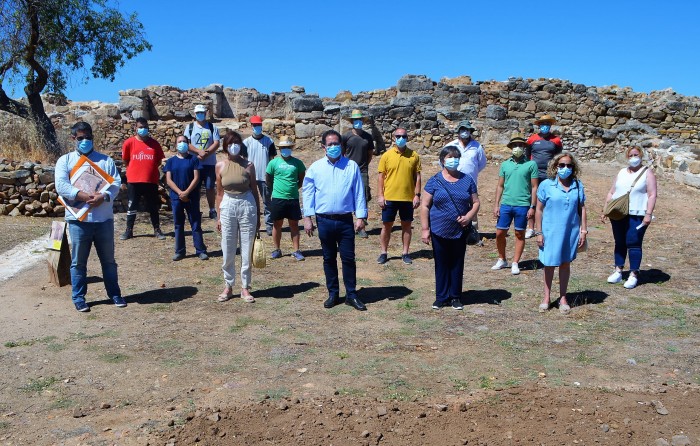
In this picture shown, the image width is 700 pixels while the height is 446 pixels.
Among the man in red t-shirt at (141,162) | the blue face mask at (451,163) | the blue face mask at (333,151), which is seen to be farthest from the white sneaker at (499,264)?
the man in red t-shirt at (141,162)

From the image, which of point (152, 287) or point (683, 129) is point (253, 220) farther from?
point (683, 129)

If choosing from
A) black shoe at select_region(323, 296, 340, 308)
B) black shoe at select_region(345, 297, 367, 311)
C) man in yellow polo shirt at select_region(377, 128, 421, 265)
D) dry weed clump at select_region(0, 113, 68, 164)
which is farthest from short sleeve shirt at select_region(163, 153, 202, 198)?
dry weed clump at select_region(0, 113, 68, 164)

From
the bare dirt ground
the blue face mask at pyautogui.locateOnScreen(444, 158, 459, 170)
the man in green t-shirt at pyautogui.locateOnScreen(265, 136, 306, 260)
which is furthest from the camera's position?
the man in green t-shirt at pyautogui.locateOnScreen(265, 136, 306, 260)

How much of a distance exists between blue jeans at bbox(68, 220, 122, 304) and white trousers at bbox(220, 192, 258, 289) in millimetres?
1141

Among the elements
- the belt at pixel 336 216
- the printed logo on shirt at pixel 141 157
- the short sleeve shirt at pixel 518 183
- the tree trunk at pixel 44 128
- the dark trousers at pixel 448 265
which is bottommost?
the dark trousers at pixel 448 265

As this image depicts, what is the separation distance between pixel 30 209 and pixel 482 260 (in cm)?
775

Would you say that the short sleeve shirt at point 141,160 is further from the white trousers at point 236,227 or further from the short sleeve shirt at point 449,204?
the short sleeve shirt at point 449,204

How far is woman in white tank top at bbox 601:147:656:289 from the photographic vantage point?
738 centimetres

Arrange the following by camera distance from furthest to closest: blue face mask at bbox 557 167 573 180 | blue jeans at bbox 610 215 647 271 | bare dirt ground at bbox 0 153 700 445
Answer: blue jeans at bbox 610 215 647 271, blue face mask at bbox 557 167 573 180, bare dirt ground at bbox 0 153 700 445

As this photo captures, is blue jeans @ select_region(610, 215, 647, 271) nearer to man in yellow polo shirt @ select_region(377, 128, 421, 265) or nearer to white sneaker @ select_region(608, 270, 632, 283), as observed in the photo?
white sneaker @ select_region(608, 270, 632, 283)

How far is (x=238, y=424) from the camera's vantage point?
4484mm

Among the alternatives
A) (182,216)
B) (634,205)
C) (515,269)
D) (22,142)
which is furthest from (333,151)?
(22,142)

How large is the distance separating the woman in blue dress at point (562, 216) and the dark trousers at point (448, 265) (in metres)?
0.80

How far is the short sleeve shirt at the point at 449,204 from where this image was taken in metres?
6.76
